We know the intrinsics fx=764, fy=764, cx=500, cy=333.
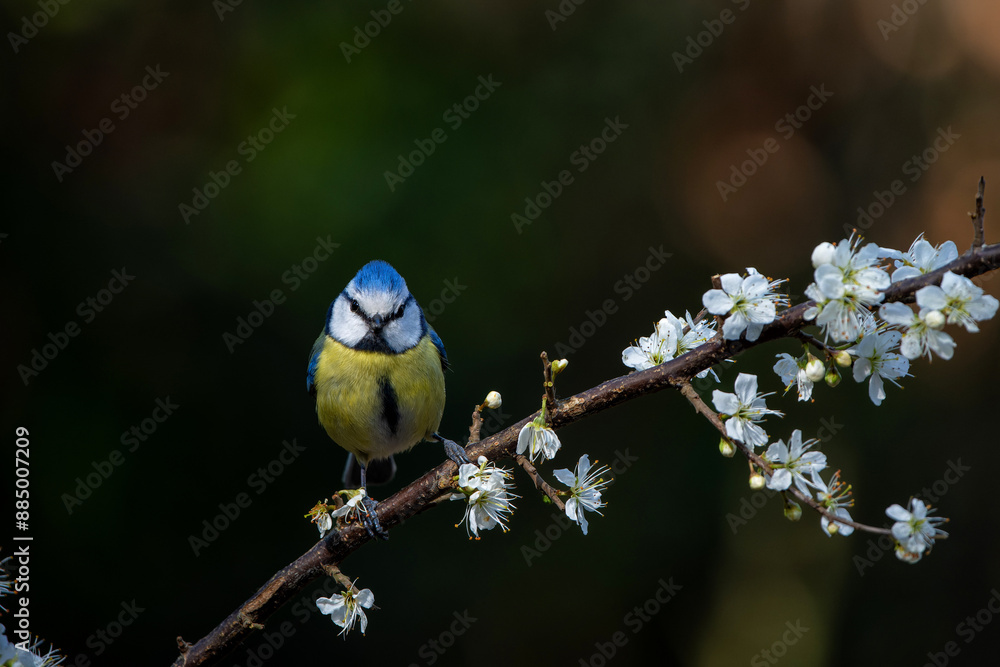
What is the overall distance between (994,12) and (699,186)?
2.09m

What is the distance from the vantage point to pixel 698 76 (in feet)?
17.0

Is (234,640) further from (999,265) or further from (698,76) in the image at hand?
(698,76)
